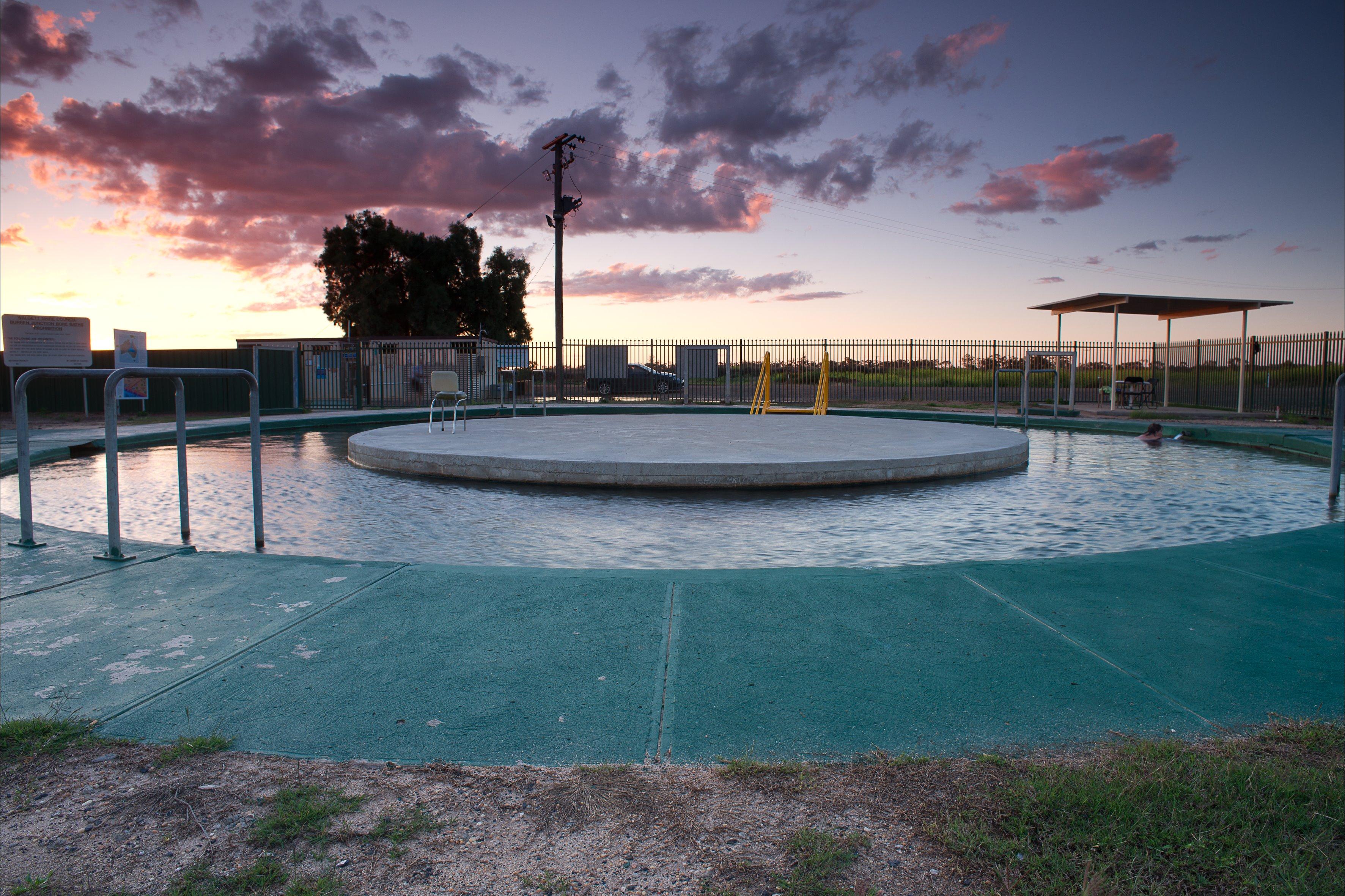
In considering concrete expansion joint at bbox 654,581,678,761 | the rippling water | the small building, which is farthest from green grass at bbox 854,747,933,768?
the small building

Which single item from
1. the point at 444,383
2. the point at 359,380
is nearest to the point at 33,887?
the point at 444,383

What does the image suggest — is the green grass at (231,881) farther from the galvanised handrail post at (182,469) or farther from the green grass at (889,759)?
the galvanised handrail post at (182,469)

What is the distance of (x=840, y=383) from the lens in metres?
31.1

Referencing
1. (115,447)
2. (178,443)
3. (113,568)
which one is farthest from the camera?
(178,443)

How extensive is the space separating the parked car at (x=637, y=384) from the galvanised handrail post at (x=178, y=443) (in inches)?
1027

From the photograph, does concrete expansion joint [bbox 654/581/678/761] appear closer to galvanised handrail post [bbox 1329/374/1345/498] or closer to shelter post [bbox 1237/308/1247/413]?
galvanised handrail post [bbox 1329/374/1345/498]

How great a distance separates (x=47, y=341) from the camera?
48.3 ft

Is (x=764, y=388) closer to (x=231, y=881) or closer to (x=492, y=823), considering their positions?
(x=492, y=823)

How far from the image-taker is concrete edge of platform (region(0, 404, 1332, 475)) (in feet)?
37.4

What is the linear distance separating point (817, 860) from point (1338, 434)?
25.4 ft

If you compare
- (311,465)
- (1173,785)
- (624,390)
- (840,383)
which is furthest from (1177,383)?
(1173,785)

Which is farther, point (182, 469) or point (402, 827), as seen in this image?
point (182, 469)

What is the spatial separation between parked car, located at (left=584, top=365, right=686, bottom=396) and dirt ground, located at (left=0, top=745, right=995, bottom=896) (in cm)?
2921

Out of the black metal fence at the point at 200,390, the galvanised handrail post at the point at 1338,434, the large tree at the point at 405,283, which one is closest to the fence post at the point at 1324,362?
the galvanised handrail post at the point at 1338,434
